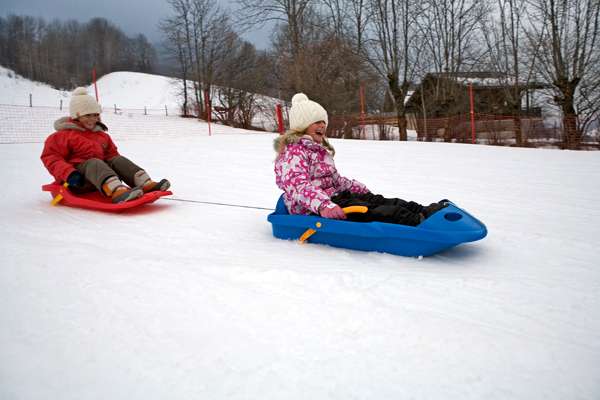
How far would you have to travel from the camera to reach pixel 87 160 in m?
3.28

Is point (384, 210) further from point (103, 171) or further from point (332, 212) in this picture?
point (103, 171)

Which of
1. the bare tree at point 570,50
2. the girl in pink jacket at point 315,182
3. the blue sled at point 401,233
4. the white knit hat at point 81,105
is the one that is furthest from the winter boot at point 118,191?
the bare tree at point 570,50

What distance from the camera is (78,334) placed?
140 centimetres

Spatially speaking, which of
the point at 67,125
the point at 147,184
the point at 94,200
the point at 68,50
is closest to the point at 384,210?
the point at 147,184

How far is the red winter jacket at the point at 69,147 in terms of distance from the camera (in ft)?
10.6

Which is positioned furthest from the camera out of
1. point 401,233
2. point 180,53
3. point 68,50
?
point 68,50

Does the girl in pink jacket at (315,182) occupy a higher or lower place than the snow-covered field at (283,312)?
higher

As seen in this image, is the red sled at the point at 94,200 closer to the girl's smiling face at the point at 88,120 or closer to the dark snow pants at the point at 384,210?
the girl's smiling face at the point at 88,120

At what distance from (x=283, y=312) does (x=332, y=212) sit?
0.76 metres

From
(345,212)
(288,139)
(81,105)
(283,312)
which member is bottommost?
(283,312)

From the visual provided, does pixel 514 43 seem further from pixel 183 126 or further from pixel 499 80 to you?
pixel 183 126

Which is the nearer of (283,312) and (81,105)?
(283,312)

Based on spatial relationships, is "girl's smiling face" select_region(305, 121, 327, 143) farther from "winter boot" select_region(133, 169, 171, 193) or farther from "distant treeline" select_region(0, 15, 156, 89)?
"distant treeline" select_region(0, 15, 156, 89)

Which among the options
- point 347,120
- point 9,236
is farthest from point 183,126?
point 9,236
